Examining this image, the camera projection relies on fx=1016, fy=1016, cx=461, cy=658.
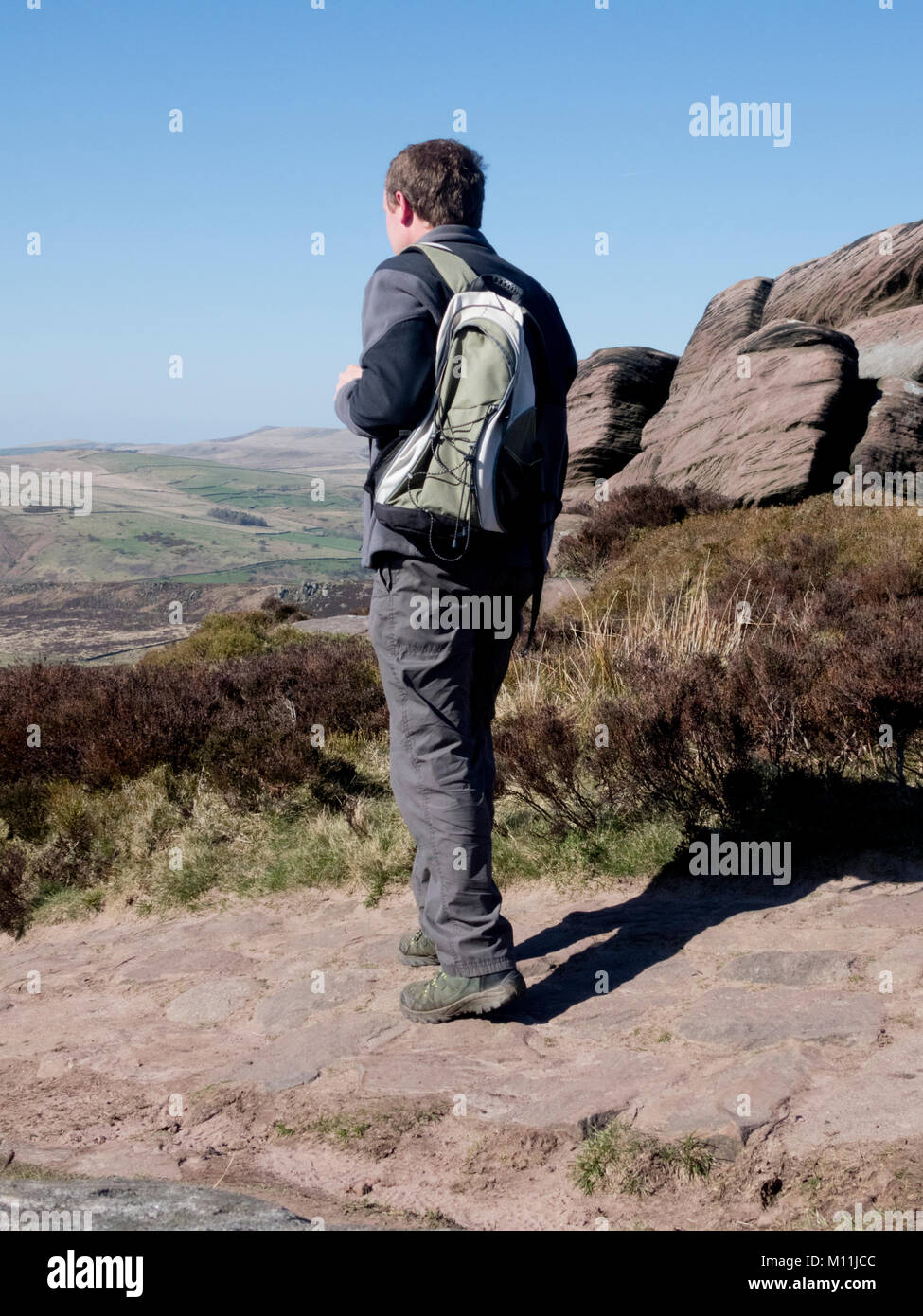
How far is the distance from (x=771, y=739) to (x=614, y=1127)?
253 centimetres

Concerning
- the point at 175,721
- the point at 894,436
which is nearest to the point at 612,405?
the point at 894,436

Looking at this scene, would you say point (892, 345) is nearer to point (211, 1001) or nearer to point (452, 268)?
point (452, 268)

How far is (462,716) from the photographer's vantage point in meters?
3.03

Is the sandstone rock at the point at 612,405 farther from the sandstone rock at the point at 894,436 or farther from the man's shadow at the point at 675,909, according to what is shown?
the man's shadow at the point at 675,909

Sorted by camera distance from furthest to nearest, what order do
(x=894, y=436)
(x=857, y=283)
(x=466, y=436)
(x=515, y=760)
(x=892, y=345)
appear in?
(x=857, y=283) < (x=892, y=345) < (x=894, y=436) < (x=515, y=760) < (x=466, y=436)

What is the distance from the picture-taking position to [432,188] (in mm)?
2973

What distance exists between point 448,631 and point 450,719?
0.27m

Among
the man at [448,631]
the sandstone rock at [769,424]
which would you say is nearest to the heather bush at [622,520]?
the sandstone rock at [769,424]

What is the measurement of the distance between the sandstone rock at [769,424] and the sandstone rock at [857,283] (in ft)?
7.93

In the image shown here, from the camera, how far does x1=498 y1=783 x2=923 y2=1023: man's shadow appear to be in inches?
131

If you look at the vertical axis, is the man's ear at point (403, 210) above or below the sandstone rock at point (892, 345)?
below

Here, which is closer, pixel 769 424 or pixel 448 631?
pixel 448 631

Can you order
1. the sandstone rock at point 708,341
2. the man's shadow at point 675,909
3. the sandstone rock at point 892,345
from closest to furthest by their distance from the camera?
the man's shadow at point 675,909 < the sandstone rock at point 892,345 < the sandstone rock at point 708,341

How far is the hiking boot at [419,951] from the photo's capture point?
139 inches
